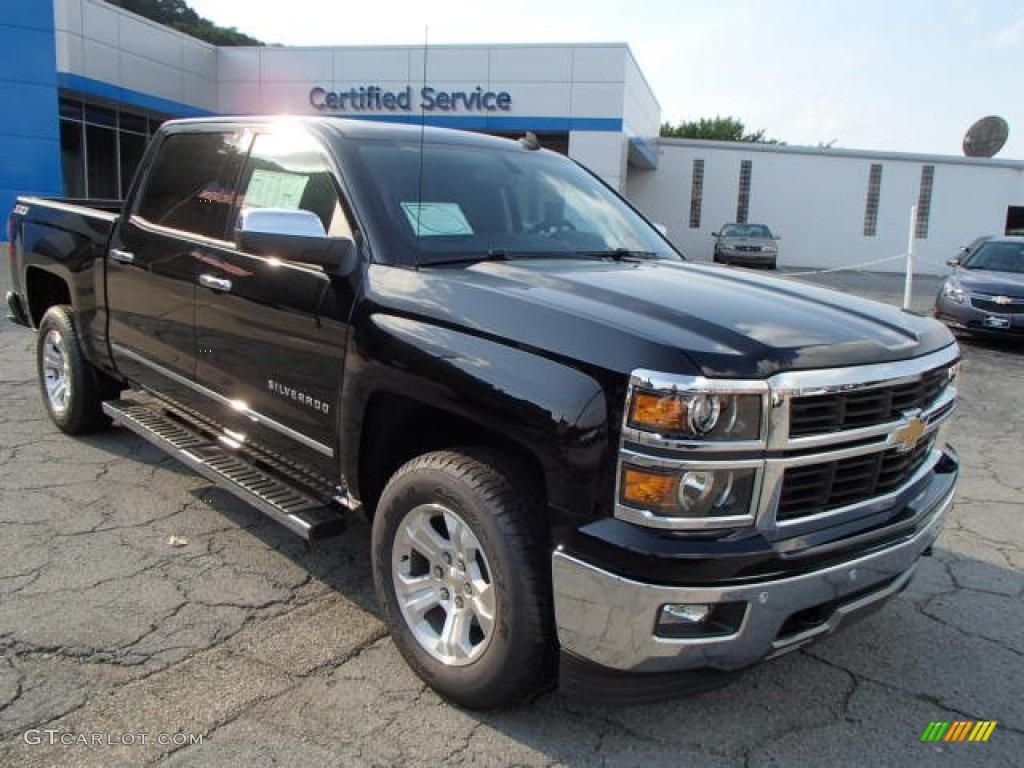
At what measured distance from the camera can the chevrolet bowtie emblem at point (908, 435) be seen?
8.63 feet

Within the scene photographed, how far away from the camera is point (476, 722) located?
9.02ft

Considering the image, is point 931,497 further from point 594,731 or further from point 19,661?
point 19,661

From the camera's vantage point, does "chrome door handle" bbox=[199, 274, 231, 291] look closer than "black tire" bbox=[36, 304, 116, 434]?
Yes

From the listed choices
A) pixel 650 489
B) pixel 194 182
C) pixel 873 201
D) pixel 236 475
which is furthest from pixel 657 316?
pixel 873 201

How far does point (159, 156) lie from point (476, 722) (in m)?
3.54

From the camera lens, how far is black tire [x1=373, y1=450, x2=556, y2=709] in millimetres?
2488

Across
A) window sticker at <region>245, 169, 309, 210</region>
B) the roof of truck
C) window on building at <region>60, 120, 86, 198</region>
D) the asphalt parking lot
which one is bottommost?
the asphalt parking lot

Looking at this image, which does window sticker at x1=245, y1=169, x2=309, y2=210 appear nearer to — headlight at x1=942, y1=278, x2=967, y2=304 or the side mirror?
the side mirror

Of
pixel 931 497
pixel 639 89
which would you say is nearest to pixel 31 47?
pixel 639 89

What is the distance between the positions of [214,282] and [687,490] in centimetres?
244

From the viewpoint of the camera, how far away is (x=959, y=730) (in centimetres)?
282

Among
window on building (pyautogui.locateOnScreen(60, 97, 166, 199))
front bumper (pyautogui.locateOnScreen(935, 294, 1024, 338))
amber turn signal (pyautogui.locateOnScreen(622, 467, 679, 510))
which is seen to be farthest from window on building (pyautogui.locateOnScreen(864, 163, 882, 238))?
amber turn signal (pyautogui.locateOnScreen(622, 467, 679, 510))

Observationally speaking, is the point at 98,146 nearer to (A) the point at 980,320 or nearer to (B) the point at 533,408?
(A) the point at 980,320

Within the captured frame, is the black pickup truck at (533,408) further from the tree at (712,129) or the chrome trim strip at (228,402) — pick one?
the tree at (712,129)
